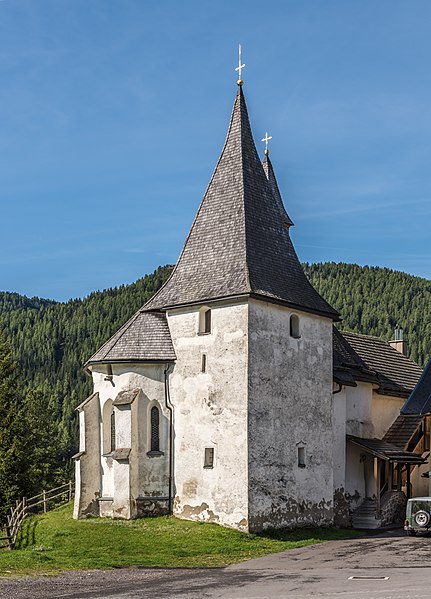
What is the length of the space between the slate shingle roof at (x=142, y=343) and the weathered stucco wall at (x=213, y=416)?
2.25 ft

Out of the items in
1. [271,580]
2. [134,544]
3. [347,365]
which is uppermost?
[347,365]

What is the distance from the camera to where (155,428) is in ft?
115

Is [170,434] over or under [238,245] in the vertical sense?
under

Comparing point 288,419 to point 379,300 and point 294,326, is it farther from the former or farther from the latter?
point 379,300

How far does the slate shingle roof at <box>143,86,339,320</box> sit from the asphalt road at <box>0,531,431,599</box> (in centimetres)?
1066

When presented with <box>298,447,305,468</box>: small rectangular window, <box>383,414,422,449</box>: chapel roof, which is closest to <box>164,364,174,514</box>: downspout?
<box>298,447,305,468</box>: small rectangular window

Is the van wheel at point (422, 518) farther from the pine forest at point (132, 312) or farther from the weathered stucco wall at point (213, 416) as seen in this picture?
the pine forest at point (132, 312)

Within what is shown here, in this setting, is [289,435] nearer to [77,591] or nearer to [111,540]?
[111,540]

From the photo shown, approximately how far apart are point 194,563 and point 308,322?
12951 millimetres

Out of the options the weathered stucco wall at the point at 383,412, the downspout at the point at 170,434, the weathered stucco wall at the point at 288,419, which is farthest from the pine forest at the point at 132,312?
the weathered stucco wall at the point at 288,419

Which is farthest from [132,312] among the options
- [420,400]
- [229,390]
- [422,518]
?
[422,518]

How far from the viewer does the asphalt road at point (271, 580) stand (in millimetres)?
18812

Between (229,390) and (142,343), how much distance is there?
448cm

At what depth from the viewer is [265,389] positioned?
33.4 m
